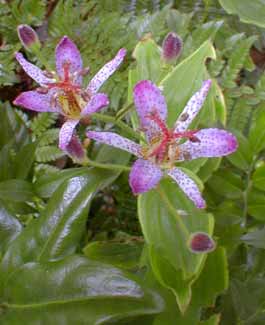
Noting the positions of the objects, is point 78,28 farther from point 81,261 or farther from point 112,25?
point 81,261

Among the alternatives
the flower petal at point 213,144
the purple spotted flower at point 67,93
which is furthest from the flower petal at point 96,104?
the flower petal at point 213,144

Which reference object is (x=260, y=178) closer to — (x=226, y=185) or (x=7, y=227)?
(x=226, y=185)

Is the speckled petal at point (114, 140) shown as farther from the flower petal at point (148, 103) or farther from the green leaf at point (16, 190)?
the green leaf at point (16, 190)

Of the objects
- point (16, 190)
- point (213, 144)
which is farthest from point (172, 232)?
point (16, 190)

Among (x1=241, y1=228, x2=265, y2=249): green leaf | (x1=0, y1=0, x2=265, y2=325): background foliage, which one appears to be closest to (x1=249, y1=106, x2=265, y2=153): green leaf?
(x1=0, y1=0, x2=265, y2=325): background foliage

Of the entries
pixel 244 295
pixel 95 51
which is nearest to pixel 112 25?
pixel 95 51

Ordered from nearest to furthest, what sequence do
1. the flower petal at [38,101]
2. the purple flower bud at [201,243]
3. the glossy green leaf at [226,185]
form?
the purple flower bud at [201,243] → the flower petal at [38,101] → the glossy green leaf at [226,185]

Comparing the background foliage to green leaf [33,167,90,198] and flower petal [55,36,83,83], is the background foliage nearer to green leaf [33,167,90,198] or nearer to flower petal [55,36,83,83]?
green leaf [33,167,90,198]
